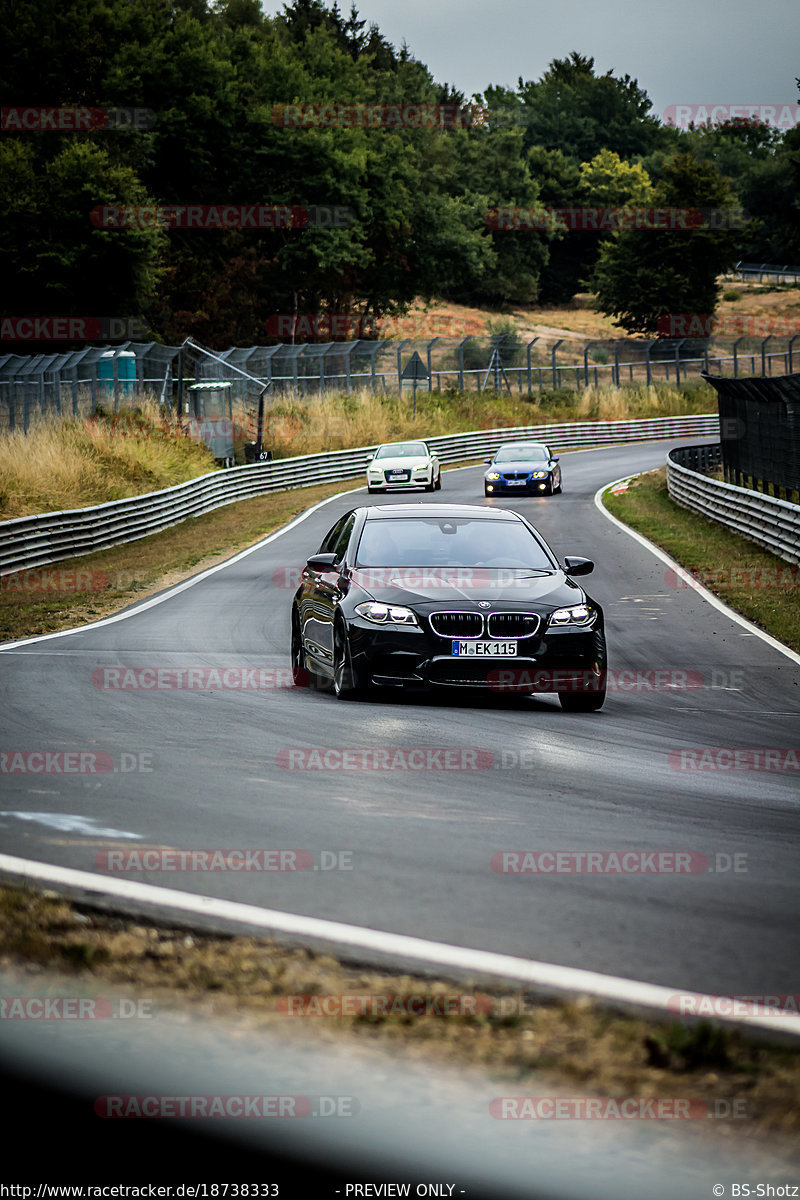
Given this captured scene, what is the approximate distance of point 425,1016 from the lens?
3.45 meters

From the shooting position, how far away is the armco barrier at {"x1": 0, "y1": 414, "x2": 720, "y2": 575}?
23703mm

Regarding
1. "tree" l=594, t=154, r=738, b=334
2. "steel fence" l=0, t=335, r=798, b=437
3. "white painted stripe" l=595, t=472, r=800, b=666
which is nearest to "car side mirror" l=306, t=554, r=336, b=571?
"white painted stripe" l=595, t=472, r=800, b=666

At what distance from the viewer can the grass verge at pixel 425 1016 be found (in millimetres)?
3053

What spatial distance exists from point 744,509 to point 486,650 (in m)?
16.3

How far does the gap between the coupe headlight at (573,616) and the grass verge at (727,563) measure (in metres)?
5.08

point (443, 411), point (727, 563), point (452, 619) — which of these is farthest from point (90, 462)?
point (443, 411)

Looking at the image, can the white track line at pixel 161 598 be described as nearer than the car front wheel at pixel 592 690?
No

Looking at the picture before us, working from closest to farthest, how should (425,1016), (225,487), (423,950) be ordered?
(425,1016), (423,950), (225,487)

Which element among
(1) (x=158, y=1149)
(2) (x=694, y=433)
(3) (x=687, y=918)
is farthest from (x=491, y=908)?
(2) (x=694, y=433)

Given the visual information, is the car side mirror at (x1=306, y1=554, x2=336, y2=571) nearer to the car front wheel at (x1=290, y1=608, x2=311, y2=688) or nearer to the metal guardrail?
the car front wheel at (x1=290, y1=608, x2=311, y2=688)

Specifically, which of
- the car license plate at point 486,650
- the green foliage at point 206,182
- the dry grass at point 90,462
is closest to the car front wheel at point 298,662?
the car license plate at point 486,650

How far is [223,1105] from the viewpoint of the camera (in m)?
2.85

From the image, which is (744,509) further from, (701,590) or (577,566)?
(577,566)

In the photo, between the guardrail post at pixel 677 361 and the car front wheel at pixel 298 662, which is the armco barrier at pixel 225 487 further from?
the car front wheel at pixel 298 662
